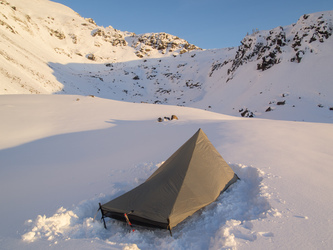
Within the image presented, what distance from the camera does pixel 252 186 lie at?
4.71 metres

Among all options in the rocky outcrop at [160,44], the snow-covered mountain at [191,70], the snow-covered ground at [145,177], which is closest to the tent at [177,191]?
the snow-covered ground at [145,177]

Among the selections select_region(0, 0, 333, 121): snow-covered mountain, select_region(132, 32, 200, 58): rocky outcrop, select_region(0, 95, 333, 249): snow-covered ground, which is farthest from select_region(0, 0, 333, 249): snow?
select_region(132, 32, 200, 58): rocky outcrop

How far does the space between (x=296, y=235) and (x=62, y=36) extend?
6131cm

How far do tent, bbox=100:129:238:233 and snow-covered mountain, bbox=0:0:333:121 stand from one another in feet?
49.6

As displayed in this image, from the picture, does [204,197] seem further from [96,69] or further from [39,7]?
[39,7]

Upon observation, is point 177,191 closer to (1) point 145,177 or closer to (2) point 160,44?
(1) point 145,177

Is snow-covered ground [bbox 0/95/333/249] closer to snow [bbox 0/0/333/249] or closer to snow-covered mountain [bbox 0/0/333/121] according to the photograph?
snow [bbox 0/0/333/249]

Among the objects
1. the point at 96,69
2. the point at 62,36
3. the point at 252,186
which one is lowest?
the point at 252,186

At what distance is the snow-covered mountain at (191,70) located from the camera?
18.6 m

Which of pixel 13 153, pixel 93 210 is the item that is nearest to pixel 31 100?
pixel 13 153

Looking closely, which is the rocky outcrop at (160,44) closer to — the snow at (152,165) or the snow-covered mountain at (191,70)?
the snow-covered mountain at (191,70)

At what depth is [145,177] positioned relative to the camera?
535cm

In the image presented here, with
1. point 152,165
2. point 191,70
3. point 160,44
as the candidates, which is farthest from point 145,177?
point 160,44

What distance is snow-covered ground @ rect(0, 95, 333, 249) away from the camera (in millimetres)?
3186
